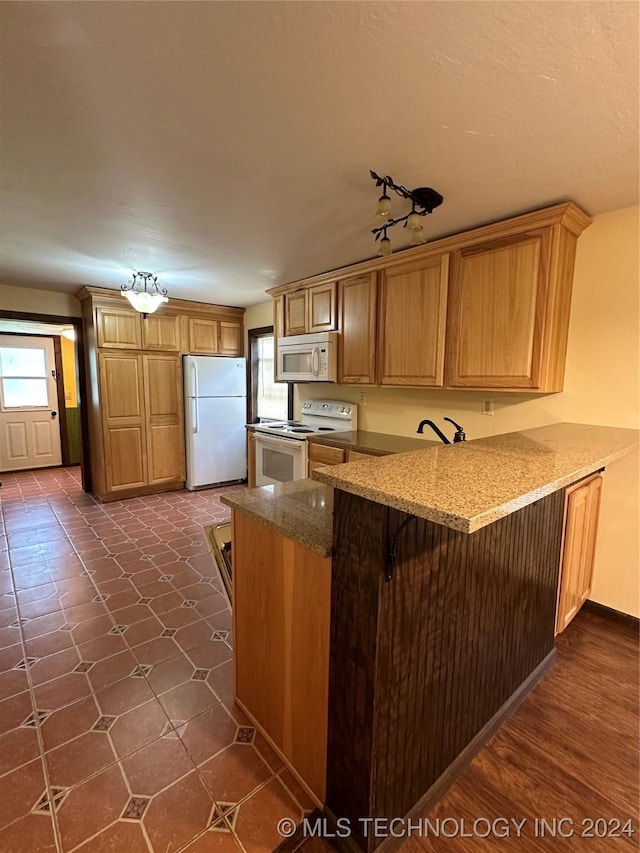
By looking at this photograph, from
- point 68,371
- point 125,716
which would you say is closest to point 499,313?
point 125,716

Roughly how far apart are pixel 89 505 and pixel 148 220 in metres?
3.28

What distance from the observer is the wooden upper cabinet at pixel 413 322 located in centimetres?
261

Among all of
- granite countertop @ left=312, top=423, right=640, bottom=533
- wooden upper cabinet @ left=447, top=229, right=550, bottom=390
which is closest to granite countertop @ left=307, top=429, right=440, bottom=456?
wooden upper cabinet @ left=447, top=229, right=550, bottom=390

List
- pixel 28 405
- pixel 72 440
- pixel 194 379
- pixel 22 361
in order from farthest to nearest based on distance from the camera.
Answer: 1. pixel 72 440
2. pixel 28 405
3. pixel 22 361
4. pixel 194 379

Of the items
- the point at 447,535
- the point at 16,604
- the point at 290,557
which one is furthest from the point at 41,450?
the point at 447,535

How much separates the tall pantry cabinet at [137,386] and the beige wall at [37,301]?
0.17 m

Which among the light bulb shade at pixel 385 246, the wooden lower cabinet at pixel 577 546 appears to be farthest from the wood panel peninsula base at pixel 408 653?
the light bulb shade at pixel 385 246

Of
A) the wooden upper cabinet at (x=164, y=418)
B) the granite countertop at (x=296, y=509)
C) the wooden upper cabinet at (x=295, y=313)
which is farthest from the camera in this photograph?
the wooden upper cabinet at (x=164, y=418)

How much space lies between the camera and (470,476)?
1.00 meters

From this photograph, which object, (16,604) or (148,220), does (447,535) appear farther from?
(16,604)

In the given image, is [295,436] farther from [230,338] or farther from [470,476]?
[470,476]

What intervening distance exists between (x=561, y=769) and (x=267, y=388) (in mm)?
4324

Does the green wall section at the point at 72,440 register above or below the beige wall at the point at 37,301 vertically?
below

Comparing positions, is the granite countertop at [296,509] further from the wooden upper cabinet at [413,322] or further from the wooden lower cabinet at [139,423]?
the wooden lower cabinet at [139,423]
